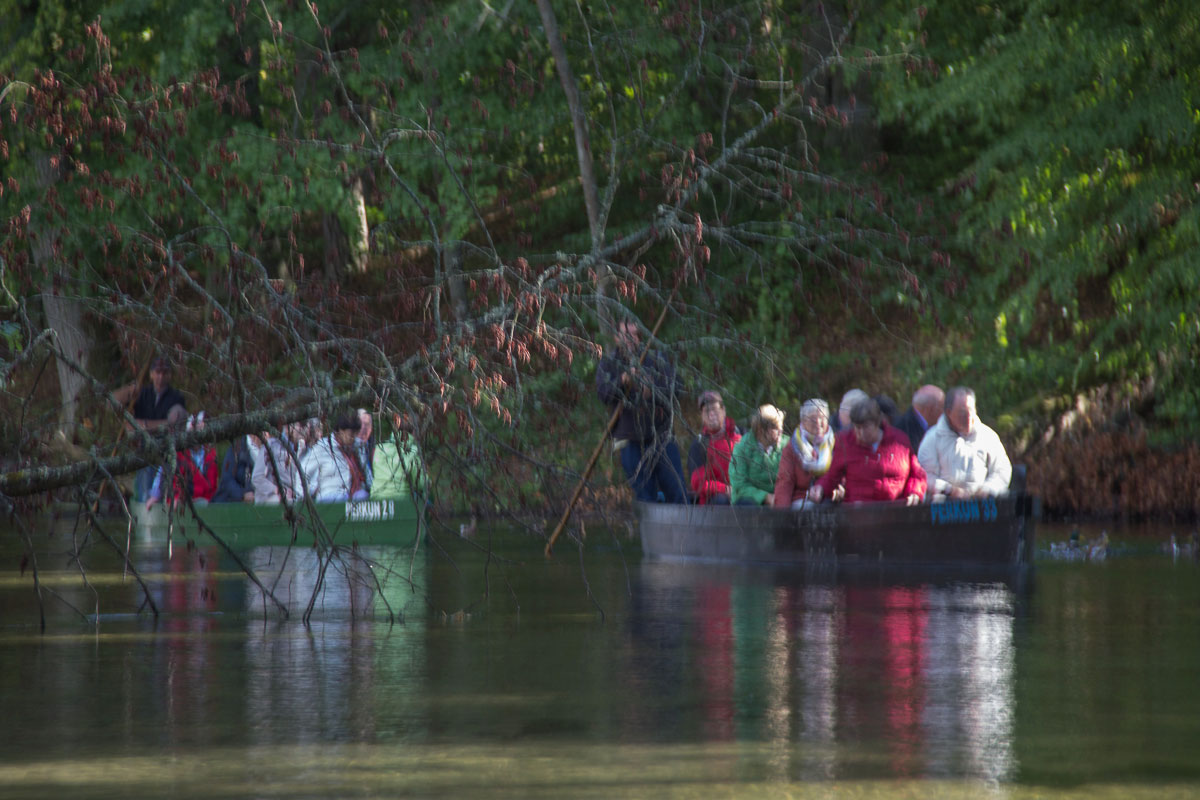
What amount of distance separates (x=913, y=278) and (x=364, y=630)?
3865 millimetres

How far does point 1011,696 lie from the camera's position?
8.51 metres

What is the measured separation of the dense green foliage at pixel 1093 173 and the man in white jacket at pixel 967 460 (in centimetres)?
370

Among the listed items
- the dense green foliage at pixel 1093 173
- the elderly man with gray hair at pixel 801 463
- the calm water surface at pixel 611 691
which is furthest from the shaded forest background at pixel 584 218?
the calm water surface at pixel 611 691

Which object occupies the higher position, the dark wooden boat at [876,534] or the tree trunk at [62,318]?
the tree trunk at [62,318]

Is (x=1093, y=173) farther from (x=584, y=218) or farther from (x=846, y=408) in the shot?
(x=584, y=218)

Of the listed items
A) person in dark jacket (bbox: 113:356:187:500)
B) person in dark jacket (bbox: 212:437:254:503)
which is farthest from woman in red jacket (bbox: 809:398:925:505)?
person in dark jacket (bbox: 113:356:187:500)

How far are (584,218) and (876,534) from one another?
55.6 ft

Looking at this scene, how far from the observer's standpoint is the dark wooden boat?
15.6 m

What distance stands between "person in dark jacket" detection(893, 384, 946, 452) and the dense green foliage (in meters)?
2.78

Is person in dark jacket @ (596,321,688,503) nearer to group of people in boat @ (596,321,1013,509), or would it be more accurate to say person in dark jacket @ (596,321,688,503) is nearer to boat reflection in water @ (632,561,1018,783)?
group of people in boat @ (596,321,1013,509)

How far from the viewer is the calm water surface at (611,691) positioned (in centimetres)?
674

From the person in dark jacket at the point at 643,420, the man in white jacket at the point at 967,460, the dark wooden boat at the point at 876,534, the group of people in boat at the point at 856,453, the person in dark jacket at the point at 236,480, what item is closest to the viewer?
the person in dark jacket at the point at 643,420

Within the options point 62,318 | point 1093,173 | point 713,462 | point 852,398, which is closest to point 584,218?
point 1093,173

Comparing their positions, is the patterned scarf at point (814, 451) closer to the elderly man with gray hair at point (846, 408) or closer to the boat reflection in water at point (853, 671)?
the elderly man with gray hair at point (846, 408)
